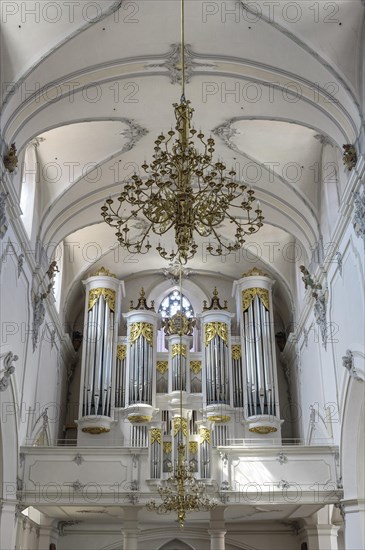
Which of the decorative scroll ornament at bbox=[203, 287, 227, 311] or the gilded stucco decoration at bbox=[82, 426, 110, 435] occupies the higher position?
the decorative scroll ornament at bbox=[203, 287, 227, 311]

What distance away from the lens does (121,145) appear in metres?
14.2

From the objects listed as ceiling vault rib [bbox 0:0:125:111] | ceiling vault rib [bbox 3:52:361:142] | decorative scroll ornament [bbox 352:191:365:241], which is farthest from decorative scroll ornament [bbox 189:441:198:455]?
ceiling vault rib [bbox 0:0:125:111]

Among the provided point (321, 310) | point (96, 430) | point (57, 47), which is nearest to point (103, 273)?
point (96, 430)

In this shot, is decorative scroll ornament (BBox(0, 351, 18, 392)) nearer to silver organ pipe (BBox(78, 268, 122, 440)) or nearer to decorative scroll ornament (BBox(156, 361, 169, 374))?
silver organ pipe (BBox(78, 268, 122, 440))

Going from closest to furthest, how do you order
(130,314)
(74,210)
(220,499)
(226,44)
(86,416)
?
1. (226,44)
2. (220,499)
3. (74,210)
4. (86,416)
5. (130,314)

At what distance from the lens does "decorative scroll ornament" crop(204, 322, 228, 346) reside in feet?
58.7

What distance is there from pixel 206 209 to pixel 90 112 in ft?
20.1

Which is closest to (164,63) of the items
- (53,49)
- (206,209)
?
(53,49)

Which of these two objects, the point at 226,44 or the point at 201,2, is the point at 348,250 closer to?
the point at 226,44

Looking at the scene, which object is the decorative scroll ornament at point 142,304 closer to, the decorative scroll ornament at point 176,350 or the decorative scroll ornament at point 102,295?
the decorative scroll ornament at point 102,295

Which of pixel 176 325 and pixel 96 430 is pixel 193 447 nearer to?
pixel 96 430

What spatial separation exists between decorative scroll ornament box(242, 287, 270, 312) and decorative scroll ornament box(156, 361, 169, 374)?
2.52m

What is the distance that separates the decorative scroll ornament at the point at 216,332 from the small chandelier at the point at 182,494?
489cm

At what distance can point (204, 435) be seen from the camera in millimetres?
14336
